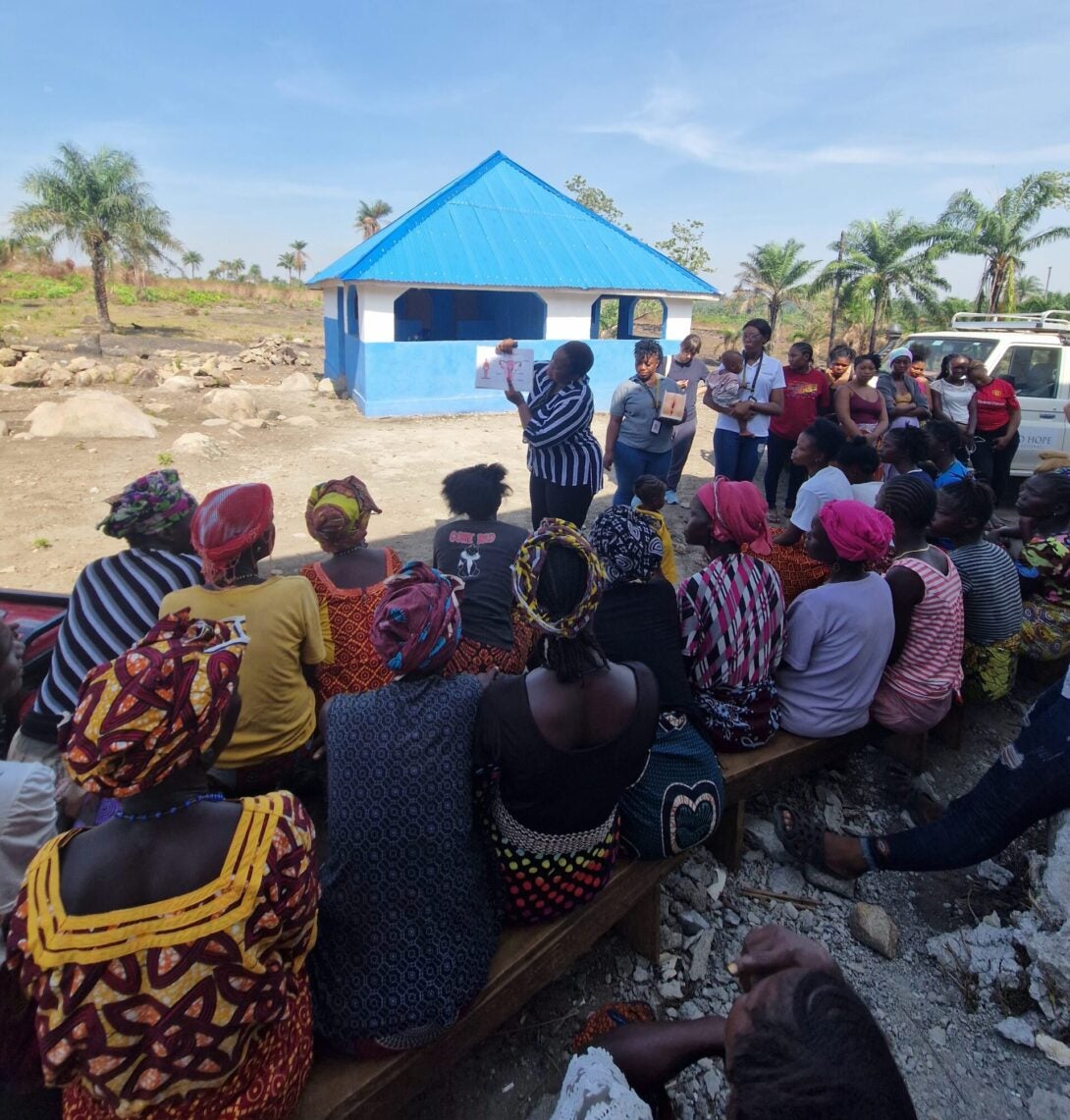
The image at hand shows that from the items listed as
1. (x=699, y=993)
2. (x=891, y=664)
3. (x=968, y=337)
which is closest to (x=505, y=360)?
(x=891, y=664)

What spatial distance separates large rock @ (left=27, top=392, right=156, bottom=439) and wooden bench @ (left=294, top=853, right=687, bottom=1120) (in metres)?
9.93

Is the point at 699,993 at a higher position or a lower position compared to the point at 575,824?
lower

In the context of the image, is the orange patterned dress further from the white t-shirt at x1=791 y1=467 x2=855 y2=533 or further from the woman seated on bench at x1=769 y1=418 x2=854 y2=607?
the white t-shirt at x1=791 y1=467 x2=855 y2=533

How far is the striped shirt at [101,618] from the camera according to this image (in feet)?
8.03

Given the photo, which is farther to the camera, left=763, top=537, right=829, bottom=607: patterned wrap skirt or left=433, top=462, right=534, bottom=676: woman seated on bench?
left=763, top=537, right=829, bottom=607: patterned wrap skirt

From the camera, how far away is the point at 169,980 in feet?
4.12

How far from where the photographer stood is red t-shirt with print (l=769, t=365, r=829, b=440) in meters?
6.66

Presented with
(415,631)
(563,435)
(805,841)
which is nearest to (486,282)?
(563,435)

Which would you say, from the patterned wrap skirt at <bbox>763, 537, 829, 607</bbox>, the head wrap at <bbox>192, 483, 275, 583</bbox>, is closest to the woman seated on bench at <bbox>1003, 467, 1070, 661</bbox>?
the patterned wrap skirt at <bbox>763, 537, 829, 607</bbox>

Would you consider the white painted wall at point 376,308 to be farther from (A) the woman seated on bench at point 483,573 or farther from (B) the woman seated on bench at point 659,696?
(B) the woman seated on bench at point 659,696

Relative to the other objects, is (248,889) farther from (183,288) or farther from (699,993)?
(183,288)

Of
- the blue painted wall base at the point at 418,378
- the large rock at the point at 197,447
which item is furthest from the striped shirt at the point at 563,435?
the blue painted wall base at the point at 418,378

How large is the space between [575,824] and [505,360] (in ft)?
12.9

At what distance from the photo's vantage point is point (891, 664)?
3.17 meters
